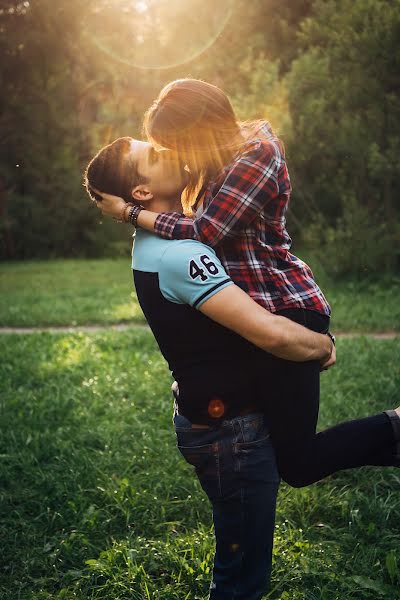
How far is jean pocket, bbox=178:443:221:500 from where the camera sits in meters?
1.93

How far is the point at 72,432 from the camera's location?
4.55 m

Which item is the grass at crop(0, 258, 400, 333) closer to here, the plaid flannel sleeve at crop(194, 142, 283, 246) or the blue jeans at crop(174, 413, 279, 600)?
the blue jeans at crop(174, 413, 279, 600)

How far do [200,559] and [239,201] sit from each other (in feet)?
6.09

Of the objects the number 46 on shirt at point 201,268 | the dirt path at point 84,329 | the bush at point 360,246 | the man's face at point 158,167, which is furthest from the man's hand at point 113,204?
the bush at point 360,246

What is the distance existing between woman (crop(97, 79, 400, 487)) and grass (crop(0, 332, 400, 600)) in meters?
0.98

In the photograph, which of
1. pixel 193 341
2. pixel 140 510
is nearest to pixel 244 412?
pixel 193 341

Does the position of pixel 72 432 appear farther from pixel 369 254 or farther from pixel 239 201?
pixel 369 254

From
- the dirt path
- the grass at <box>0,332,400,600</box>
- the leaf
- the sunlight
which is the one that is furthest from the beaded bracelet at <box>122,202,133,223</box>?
the sunlight

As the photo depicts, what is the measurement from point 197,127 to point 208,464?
1.04 meters

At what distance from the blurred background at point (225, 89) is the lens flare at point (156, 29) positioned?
0.05 meters

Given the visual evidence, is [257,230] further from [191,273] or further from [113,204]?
[113,204]

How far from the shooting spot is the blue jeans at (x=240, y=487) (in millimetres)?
1919

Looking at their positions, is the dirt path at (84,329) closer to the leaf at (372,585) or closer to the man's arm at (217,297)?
the leaf at (372,585)

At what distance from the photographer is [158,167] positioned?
6.37 ft
